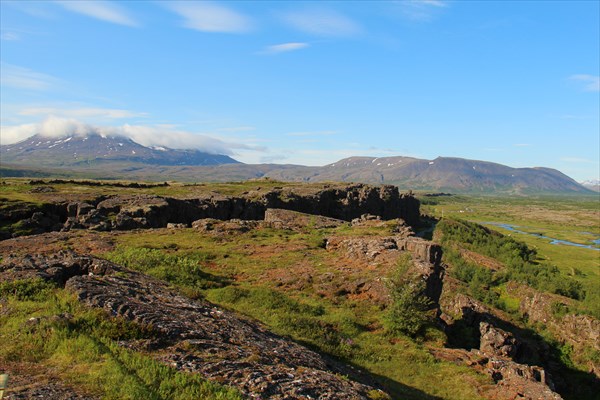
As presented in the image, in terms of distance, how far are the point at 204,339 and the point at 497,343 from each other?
2799 cm

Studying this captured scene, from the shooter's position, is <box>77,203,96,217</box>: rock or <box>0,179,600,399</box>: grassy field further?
<box>77,203,96,217</box>: rock

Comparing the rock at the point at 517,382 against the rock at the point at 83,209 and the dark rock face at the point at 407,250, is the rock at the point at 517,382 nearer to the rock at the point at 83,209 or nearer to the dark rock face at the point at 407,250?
the dark rock face at the point at 407,250

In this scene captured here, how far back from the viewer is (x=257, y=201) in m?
77.8

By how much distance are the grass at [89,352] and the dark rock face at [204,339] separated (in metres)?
0.58

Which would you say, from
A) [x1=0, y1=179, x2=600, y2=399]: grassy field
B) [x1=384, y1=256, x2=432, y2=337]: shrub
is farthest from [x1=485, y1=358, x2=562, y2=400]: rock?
[x1=384, y1=256, x2=432, y2=337]: shrub

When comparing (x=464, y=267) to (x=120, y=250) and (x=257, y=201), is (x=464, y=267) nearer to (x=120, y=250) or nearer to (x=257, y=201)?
(x=257, y=201)

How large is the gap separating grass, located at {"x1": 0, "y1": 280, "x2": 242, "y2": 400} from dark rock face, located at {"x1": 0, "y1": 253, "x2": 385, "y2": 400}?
0.58m

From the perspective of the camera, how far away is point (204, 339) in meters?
13.3

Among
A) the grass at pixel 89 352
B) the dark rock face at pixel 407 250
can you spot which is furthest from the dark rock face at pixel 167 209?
the grass at pixel 89 352

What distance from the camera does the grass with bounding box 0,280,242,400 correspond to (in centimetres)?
960

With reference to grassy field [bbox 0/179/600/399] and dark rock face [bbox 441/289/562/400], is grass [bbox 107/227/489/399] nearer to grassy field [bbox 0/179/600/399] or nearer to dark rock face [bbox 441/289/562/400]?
grassy field [bbox 0/179/600/399]

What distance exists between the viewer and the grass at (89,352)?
960cm

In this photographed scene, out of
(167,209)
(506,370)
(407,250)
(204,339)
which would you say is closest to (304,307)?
(506,370)

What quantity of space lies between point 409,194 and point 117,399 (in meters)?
149
